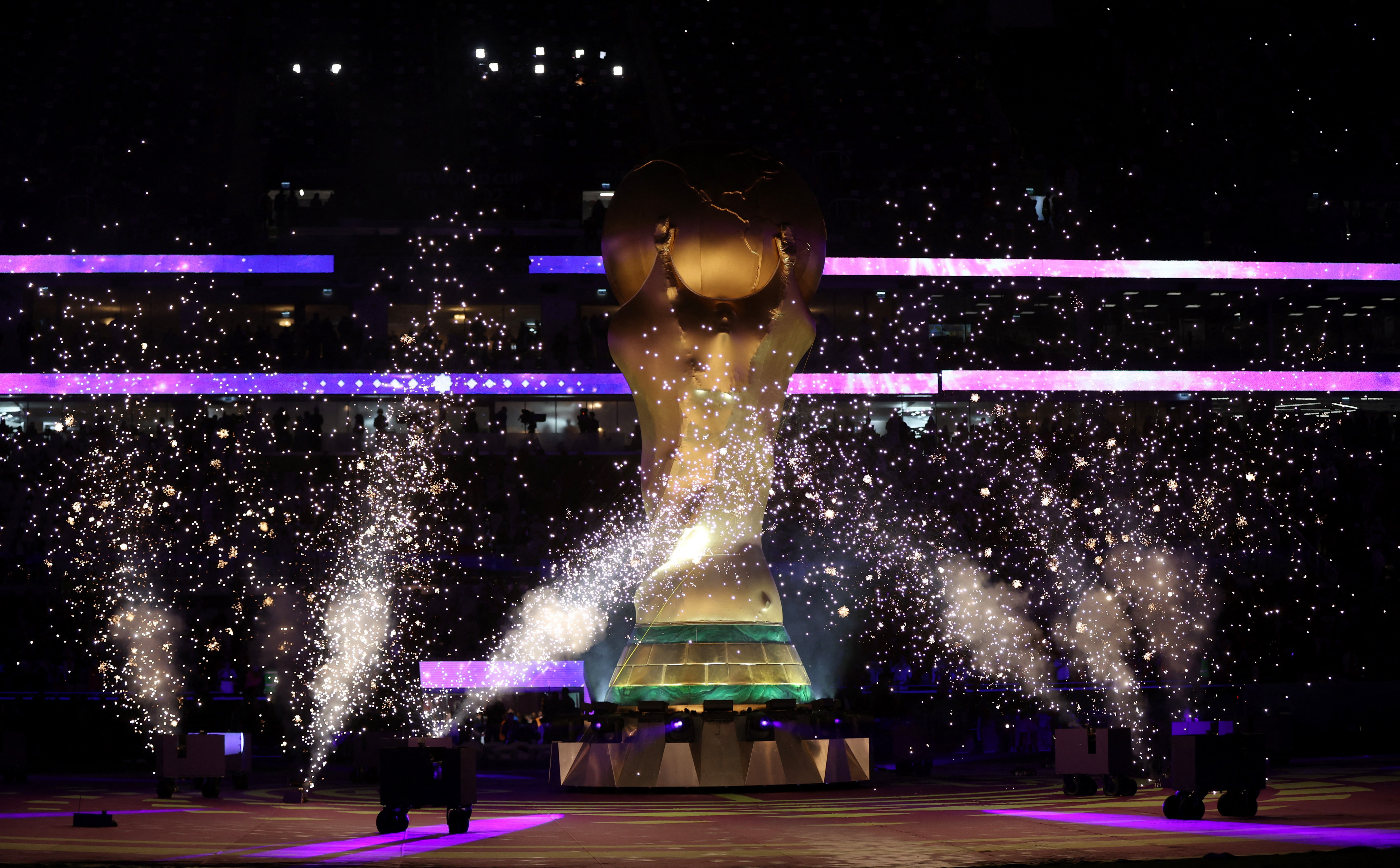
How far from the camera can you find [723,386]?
19.3 meters

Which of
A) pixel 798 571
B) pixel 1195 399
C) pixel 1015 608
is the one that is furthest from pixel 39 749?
pixel 1195 399

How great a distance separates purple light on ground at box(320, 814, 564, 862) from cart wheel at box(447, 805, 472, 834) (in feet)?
0.18

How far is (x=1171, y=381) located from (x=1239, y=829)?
3230 centimetres

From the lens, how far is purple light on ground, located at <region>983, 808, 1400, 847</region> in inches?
481

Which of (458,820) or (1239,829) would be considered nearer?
(1239,829)

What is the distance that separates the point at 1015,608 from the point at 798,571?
487 centimetres

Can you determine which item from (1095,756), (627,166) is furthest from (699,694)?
(627,166)

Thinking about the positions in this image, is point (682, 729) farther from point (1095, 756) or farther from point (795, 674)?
point (1095, 756)

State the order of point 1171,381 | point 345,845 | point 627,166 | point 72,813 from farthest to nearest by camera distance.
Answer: point 627,166 < point 1171,381 < point 72,813 < point 345,845

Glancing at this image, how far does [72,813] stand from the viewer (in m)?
16.6

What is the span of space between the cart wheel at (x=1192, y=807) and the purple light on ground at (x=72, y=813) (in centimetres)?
1053

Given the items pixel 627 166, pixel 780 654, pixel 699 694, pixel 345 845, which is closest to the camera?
pixel 345 845

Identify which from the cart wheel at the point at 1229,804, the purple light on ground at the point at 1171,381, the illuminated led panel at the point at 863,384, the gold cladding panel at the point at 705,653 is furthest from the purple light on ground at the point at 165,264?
the cart wheel at the point at 1229,804

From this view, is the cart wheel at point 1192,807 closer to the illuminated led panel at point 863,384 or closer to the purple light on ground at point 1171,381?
the illuminated led panel at point 863,384
